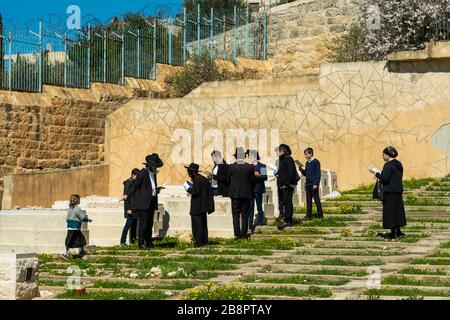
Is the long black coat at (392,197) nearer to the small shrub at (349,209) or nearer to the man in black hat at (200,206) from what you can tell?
the man in black hat at (200,206)

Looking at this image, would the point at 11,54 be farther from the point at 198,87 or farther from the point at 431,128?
the point at 431,128

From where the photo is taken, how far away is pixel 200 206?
19844 mm

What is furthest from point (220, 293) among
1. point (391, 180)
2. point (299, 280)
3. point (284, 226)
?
point (284, 226)

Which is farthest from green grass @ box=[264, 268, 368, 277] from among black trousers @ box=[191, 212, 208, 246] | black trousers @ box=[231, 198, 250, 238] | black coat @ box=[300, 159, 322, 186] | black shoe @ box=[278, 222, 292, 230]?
black coat @ box=[300, 159, 322, 186]

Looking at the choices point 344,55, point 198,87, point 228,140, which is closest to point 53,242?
point 228,140

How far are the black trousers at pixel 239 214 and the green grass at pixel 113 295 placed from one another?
6.14 metres

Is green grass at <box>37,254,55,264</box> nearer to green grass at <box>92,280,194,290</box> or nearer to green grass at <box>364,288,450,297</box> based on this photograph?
green grass at <box>92,280,194,290</box>

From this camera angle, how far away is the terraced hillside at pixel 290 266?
14.0 meters

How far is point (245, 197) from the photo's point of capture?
66.8 ft

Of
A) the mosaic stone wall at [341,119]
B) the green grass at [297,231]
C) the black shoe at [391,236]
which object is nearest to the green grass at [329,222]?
the green grass at [297,231]

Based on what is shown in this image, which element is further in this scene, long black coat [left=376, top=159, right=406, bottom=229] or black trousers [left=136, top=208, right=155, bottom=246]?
black trousers [left=136, top=208, right=155, bottom=246]

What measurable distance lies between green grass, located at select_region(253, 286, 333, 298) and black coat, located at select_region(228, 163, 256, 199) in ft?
20.5

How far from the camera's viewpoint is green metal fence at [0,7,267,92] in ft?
101

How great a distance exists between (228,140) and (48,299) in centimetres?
1796
